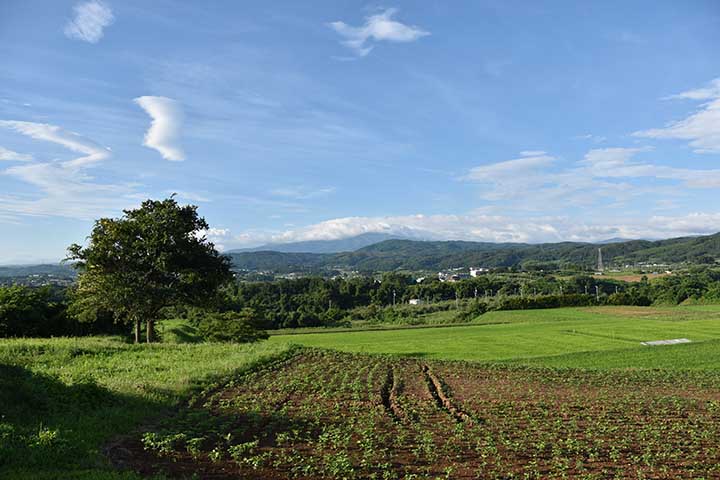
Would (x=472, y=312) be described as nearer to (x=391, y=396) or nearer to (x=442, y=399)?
(x=442, y=399)

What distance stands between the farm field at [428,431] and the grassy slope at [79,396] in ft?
2.95

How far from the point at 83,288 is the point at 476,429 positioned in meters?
23.5

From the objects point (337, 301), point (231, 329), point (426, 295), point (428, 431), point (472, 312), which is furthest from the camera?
point (426, 295)

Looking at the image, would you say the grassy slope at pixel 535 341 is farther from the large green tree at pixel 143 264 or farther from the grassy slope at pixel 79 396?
the grassy slope at pixel 79 396

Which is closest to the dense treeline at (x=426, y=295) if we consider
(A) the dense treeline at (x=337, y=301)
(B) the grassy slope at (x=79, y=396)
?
(A) the dense treeline at (x=337, y=301)

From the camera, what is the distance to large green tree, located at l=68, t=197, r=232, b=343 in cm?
2750

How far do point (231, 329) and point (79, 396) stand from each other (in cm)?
2792

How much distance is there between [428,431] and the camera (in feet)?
40.3

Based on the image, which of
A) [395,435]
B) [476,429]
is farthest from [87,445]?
[476,429]

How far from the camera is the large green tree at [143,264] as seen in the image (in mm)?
27500

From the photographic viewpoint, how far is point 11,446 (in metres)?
8.74

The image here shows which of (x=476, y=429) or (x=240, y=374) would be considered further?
(x=240, y=374)

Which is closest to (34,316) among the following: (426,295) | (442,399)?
(442,399)

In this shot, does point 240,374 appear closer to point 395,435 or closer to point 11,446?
point 395,435
